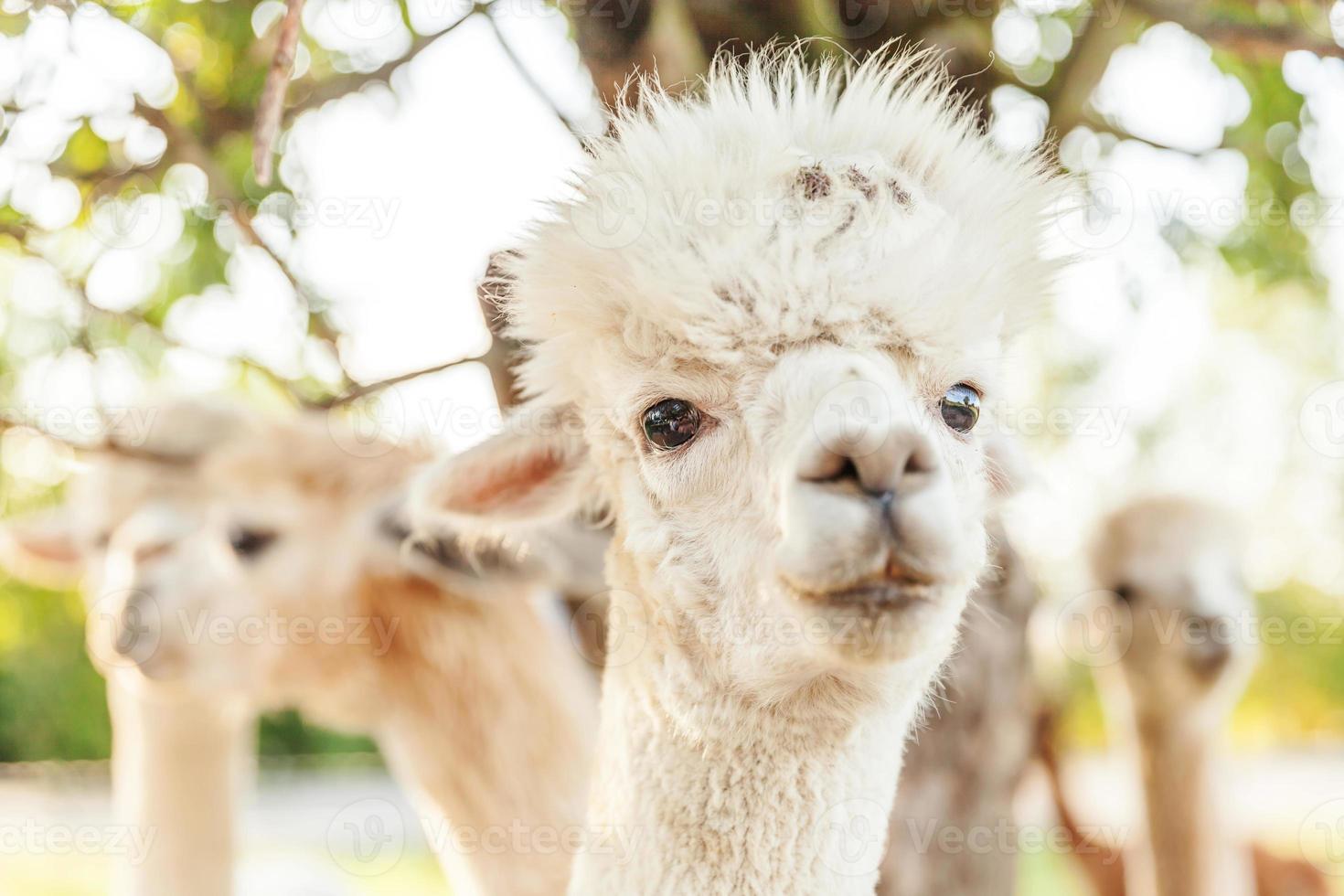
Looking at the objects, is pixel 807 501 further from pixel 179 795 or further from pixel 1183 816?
pixel 179 795

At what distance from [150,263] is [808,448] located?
297cm

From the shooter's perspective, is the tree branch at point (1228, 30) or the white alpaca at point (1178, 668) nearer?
the tree branch at point (1228, 30)

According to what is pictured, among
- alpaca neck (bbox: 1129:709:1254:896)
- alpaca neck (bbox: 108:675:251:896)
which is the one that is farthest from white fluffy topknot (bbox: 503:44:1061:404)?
alpaca neck (bbox: 1129:709:1254:896)

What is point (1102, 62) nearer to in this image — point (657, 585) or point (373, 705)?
point (657, 585)

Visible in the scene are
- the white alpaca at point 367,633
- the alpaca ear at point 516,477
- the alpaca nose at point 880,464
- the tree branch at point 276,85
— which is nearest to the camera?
the alpaca nose at point 880,464

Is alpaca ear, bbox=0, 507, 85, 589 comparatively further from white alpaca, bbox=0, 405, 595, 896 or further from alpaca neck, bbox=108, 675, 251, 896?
white alpaca, bbox=0, 405, 595, 896

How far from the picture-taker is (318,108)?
10.7 ft

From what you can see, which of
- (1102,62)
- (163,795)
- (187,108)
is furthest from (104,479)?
(1102,62)

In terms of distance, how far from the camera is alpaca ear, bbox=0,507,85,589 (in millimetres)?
5094

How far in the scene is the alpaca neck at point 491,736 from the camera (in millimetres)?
3104

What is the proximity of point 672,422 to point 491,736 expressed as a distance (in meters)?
1.82

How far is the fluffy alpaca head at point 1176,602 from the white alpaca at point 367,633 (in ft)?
7.90

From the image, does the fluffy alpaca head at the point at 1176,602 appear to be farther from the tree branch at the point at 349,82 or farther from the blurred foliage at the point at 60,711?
the blurred foliage at the point at 60,711

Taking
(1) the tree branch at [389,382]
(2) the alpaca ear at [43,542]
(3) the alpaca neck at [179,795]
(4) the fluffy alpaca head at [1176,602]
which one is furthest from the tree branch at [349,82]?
(4) the fluffy alpaca head at [1176,602]
